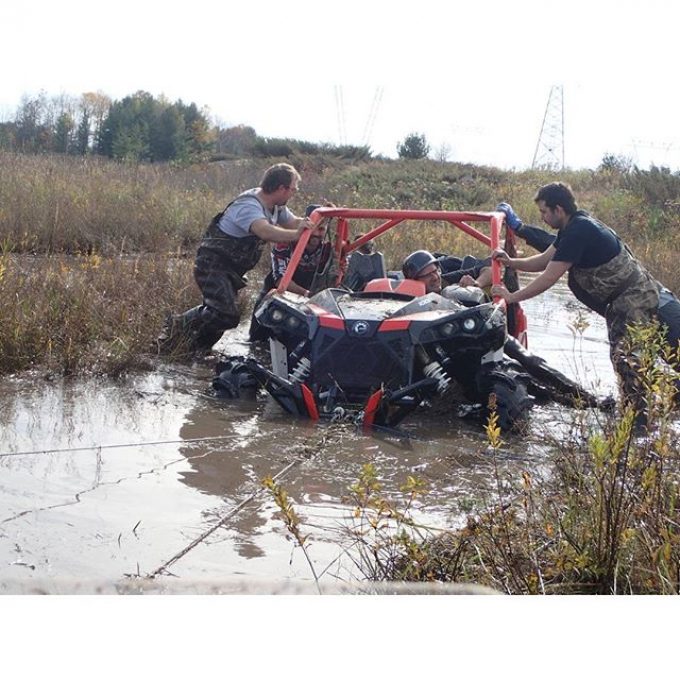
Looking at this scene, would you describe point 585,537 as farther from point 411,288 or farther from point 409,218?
point 409,218

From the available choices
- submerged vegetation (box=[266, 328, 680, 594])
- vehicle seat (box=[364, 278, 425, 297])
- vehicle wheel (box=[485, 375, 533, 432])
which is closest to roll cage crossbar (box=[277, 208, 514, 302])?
vehicle seat (box=[364, 278, 425, 297])

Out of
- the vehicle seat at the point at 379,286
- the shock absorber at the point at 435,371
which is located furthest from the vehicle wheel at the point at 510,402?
the vehicle seat at the point at 379,286

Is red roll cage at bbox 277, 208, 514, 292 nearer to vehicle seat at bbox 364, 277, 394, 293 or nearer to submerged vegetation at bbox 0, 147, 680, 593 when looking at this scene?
vehicle seat at bbox 364, 277, 394, 293

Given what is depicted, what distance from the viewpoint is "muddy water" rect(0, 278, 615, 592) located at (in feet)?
11.9

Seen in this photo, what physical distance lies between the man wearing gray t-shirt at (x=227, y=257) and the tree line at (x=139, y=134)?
271 inches

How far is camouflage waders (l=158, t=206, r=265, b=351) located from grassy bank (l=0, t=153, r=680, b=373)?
23 centimetres

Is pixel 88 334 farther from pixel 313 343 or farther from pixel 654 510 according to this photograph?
pixel 654 510

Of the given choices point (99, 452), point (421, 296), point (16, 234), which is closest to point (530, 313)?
point (421, 296)

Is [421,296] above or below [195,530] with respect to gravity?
above

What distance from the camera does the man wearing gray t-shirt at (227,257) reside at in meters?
7.64

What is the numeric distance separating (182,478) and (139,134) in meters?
21.5

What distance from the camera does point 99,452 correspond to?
16.8ft

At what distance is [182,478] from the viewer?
4789mm
